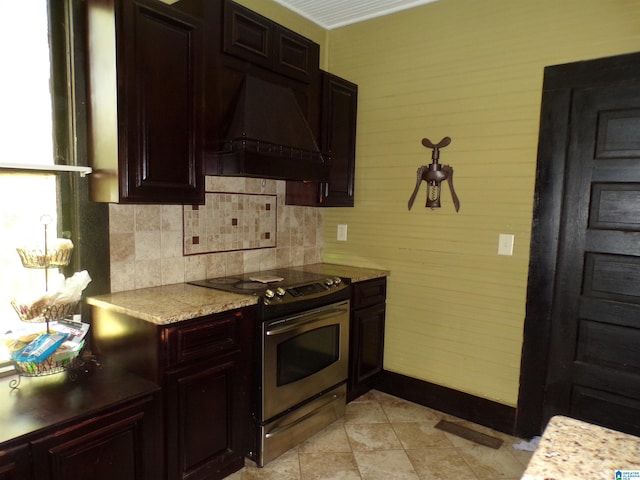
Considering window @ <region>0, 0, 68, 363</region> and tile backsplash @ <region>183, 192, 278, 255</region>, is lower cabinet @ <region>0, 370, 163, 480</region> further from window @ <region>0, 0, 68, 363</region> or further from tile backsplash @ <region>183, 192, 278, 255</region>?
tile backsplash @ <region>183, 192, 278, 255</region>

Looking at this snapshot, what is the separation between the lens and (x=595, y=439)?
0.86 meters

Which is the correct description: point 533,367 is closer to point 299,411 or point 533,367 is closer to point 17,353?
point 299,411

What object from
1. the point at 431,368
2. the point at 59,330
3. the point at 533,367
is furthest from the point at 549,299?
the point at 59,330

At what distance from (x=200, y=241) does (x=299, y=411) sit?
1201 millimetres

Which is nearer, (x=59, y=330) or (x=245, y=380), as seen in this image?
(x=59, y=330)

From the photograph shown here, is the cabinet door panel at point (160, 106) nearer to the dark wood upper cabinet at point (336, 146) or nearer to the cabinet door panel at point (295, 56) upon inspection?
the cabinet door panel at point (295, 56)

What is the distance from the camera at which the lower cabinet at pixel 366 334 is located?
2.90m

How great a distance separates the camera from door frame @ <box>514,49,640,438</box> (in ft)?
7.69

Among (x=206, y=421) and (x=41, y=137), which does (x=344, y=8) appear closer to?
(x=41, y=137)

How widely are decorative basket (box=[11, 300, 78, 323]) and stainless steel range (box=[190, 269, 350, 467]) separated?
766 mm

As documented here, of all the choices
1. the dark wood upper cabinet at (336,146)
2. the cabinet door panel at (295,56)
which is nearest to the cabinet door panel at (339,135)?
the dark wood upper cabinet at (336,146)

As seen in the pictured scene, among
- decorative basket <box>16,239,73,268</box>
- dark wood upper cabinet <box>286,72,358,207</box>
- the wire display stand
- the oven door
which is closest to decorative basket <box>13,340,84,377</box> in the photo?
the wire display stand

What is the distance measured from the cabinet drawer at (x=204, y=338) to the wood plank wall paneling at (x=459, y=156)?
147cm

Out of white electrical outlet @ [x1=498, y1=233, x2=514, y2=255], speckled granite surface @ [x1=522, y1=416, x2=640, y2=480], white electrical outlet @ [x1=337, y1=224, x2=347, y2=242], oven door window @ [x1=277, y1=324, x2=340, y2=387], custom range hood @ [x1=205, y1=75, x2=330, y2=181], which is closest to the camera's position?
speckled granite surface @ [x1=522, y1=416, x2=640, y2=480]
